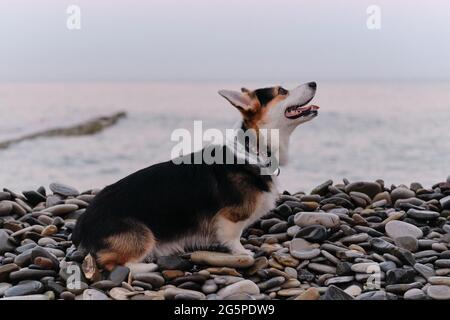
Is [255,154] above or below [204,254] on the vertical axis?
above

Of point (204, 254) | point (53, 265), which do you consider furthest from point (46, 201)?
point (204, 254)

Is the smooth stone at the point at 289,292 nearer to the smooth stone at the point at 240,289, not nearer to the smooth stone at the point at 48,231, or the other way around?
the smooth stone at the point at 240,289

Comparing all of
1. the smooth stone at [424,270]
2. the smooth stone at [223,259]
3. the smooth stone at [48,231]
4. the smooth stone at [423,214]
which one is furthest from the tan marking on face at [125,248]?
the smooth stone at [423,214]

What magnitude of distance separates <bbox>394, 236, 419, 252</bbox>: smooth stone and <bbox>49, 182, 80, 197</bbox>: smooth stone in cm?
287

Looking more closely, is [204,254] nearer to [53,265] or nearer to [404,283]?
[53,265]

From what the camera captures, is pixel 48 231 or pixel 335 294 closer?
pixel 335 294

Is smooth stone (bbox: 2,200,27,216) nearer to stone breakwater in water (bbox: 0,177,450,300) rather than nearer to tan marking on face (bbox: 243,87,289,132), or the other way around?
stone breakwater in water (bbox: 0,177,450,300)

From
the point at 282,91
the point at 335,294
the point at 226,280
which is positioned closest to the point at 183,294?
the point at 226,280

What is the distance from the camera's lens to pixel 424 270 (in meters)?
4.68

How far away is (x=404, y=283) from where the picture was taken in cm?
458

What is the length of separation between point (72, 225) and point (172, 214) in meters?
1.24

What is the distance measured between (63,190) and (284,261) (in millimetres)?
2490

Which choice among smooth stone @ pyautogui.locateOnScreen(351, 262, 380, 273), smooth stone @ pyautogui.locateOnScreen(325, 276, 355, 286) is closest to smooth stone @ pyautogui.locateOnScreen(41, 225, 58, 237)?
→ smooth stone @ pyautogui.locateOnScreen(325, 276, 355, 286)

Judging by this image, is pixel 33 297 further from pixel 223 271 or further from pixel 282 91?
pixel 282 91
